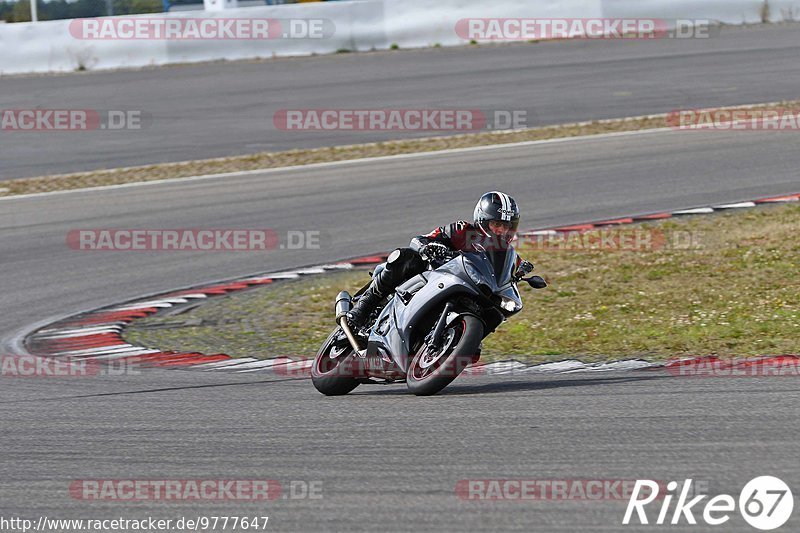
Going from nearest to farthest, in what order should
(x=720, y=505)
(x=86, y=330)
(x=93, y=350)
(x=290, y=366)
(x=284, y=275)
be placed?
(x=720, y=505) → (x=290, y=366) → (x=93, y=350) → (x=86, y=330) → (x=284, y=275)

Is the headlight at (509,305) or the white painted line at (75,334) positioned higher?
the headlight at (509,305)

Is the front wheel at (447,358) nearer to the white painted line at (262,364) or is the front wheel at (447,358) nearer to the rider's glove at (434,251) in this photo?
the rider's glove at (434,251)

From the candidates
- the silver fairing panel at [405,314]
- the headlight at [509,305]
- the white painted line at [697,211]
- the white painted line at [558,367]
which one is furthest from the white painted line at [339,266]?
the headlight at [509,305]

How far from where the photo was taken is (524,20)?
27.8 meters

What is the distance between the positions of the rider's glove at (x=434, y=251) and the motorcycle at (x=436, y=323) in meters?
0.02

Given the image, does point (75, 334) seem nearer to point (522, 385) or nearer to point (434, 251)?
point (434, 251)

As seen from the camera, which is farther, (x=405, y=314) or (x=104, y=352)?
(x=104, y=352)

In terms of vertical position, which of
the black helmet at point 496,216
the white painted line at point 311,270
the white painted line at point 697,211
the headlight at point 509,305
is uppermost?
the black helmet at point 496,216

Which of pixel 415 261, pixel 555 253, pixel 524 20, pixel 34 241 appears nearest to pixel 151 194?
pixel 34 241

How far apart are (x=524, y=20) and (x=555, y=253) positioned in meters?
16.3

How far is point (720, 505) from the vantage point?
454cm

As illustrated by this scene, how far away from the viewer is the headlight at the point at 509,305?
22.3 feet

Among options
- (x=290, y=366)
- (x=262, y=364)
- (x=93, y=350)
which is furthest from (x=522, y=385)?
(x=93, y=350)

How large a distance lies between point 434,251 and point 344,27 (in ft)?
68.8
